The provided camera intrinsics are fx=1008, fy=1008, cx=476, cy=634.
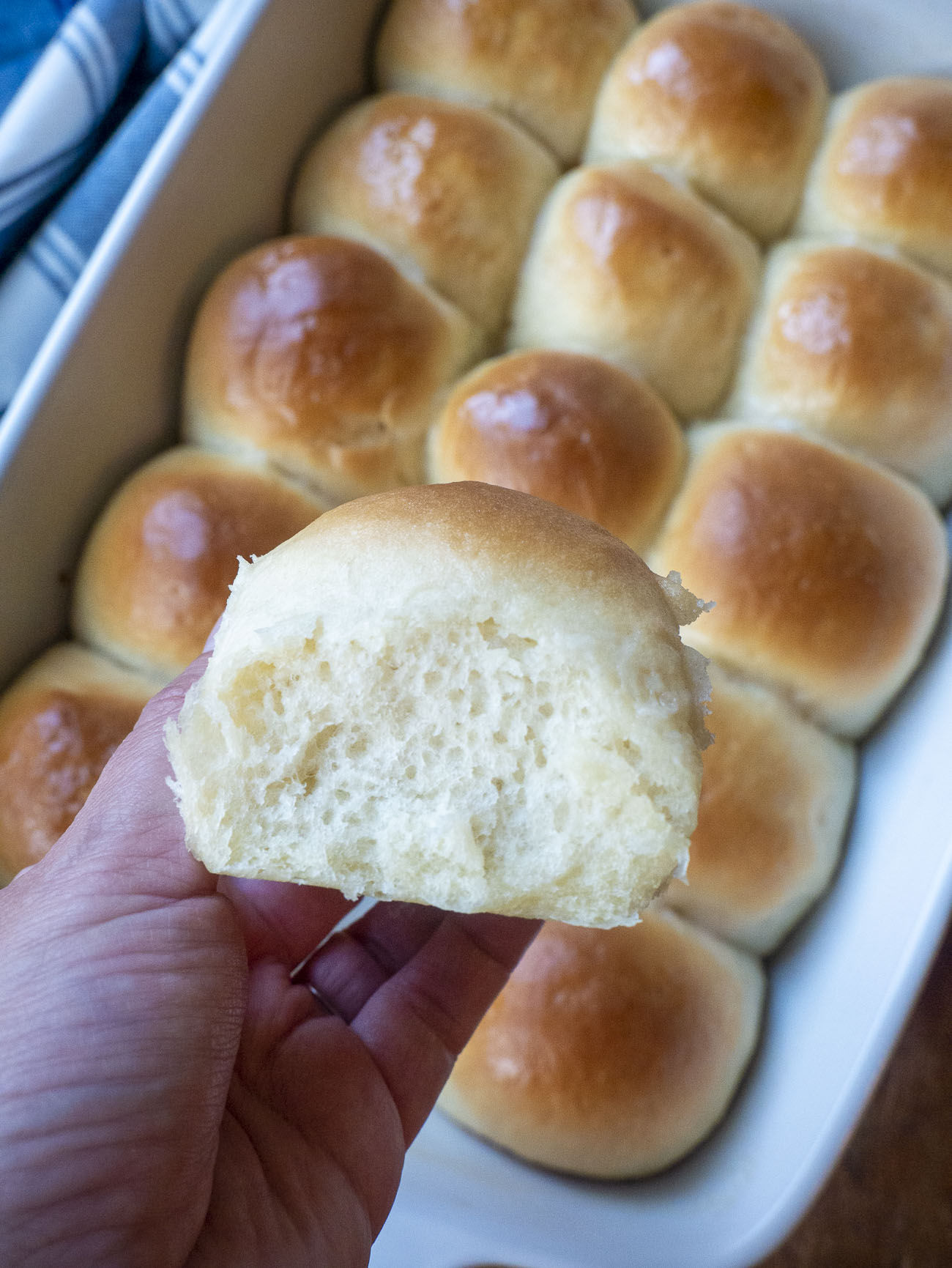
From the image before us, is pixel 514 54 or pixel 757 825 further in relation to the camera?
pixel 514 54

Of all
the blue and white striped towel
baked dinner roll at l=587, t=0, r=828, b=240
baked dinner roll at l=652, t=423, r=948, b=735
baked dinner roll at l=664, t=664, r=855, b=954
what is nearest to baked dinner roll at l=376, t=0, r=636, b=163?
baked dinner roll at l=587, t=0, r=828, b=240

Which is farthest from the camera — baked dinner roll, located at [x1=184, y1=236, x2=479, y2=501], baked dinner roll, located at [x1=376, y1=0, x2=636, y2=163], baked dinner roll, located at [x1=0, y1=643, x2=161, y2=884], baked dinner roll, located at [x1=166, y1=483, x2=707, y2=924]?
baked dinner roll, located at [x1=376, y1=0, x2=636, y2=163]

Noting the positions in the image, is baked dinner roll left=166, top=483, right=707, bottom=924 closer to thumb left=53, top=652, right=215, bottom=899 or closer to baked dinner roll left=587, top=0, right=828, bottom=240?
thumb left=53, top=652, right=215, bottom=899

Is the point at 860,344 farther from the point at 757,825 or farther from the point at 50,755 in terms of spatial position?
the point at 50,755

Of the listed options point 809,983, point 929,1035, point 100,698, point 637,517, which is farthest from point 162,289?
point 929,1035

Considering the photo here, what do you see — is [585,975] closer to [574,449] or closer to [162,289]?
[574,449]

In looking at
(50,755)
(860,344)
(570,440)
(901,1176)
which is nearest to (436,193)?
(570,440)
